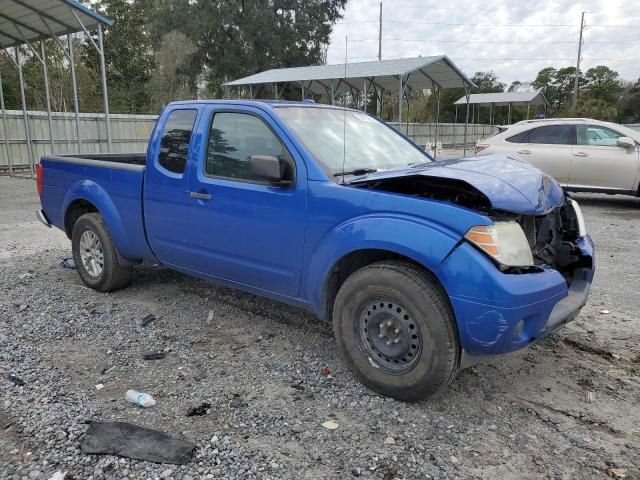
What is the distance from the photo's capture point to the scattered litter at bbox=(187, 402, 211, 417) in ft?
10.3

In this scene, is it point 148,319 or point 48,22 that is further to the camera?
point 48,22

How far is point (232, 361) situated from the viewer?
12.7ft

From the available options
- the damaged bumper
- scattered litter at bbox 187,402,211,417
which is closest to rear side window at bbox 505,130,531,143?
the damaged bumper

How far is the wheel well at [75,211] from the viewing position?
5.57m

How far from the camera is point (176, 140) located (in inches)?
179

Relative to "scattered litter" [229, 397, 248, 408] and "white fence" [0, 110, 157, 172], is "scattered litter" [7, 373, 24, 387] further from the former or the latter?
"white fence" [0, 110, 157, 172]

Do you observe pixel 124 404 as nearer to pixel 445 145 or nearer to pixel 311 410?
pixel 311 410

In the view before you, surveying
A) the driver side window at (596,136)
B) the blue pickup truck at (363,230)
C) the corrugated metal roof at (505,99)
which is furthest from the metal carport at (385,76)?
the blue pickup truck at (363,230)

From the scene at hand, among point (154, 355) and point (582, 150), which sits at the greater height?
point (582, 150)

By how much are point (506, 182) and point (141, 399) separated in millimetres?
2636

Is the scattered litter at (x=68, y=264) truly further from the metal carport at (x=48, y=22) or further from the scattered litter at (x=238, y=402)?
the metal carport at (x=48, y=22)

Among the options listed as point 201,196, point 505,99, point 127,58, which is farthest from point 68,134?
point 505,99

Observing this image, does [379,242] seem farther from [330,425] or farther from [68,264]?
[68,264]

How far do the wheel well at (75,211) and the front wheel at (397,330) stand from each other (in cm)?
339
